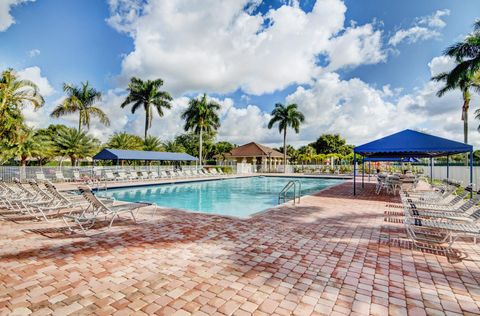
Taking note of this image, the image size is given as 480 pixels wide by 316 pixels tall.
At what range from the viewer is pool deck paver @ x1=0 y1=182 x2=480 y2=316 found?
2.66m

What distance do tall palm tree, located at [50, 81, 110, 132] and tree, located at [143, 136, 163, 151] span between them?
4.62m

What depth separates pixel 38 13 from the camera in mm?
9727

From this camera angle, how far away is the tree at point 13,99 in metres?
12.8

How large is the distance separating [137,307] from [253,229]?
3.27 metres

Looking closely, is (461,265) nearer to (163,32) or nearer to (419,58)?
(163,32)

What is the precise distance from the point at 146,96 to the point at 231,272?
3122 centimetres

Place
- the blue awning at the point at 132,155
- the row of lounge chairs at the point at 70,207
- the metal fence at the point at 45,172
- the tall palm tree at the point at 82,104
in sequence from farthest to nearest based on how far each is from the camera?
the tall palm tree at the point at 82,104
the blue awning at the point at 132,155
the metal fence at the point at 45,172
the row of lounge chairs at the point at 70,207

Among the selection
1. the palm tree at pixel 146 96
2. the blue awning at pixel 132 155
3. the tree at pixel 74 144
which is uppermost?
the palm tree at pixel 146 96

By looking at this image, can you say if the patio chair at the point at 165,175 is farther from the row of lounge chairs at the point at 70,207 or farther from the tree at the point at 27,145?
the row of lounge chairs at the point at 70,207

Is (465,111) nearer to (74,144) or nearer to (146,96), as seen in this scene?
(146,96)

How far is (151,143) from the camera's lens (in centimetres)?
3156

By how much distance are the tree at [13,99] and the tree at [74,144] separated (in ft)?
32.9

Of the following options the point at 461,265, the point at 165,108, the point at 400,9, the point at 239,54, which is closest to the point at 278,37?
the point at 239,54

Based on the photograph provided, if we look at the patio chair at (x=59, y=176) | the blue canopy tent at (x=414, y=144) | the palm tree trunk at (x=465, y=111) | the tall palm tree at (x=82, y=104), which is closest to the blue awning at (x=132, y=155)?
the patio chair at (x=59, y=176)
